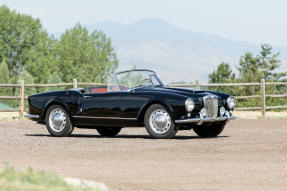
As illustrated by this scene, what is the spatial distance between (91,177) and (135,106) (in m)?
5.73

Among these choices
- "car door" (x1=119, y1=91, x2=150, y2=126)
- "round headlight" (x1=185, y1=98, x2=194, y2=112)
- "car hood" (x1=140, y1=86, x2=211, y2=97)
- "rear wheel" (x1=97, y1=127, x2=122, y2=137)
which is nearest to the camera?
"round headlight" (x1=185, y1=98, x2=194, y2=112)

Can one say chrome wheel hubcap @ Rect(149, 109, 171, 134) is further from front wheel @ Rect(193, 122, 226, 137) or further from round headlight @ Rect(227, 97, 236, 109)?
round headlight @ Rect(227, 97, 236, 109)

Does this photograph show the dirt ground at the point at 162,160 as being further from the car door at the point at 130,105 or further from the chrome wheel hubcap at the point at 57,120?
the car door at the point at 130,105

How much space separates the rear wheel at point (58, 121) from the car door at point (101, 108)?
48cm

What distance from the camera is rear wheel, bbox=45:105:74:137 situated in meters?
13.8

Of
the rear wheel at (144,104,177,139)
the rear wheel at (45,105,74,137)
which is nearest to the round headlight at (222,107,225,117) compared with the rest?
the rear wheel at (144,104,177,139)

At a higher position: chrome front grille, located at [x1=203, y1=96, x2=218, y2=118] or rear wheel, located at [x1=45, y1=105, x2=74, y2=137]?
chrome front grille, located at [x1=203, y1=96, x2=218, y2=118]

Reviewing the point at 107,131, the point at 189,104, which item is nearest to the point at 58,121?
the point at 107,131

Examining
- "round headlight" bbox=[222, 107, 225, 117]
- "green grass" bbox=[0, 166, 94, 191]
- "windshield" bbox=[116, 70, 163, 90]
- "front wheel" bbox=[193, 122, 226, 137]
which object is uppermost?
"windshield" bbox=[116, 70, 163, 90]

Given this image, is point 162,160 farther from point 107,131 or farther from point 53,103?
point 107,131

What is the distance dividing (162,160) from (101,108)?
14.6 feet

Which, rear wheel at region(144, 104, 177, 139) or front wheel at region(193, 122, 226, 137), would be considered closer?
rear wheel at region(144, 104, 177, 139)

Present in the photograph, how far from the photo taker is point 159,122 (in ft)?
41.5

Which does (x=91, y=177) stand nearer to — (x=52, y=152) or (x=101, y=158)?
(x=101, y=158)
